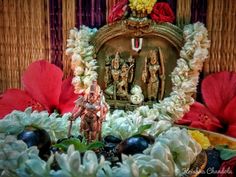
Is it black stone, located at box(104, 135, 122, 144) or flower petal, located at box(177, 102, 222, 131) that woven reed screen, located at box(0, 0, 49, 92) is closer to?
flower petal, located at box(177, 102, 222, 131)

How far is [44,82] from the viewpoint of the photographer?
5.02 ft

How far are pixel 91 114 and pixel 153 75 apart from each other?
53 cm

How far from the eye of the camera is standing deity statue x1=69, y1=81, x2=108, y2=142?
97 cm

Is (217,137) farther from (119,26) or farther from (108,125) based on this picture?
(119,26)

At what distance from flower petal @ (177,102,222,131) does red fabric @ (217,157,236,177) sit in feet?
1.30

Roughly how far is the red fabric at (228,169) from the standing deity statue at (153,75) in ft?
1.78

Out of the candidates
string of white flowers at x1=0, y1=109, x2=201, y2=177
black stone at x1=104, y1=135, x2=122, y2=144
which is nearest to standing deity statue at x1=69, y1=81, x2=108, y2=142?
black stone at x1=104, y1=135, x2=122, y2=144

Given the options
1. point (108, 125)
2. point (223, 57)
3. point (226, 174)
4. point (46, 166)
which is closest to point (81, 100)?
point (108, 125)

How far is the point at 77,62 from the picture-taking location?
1.49 meters

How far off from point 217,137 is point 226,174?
299mm

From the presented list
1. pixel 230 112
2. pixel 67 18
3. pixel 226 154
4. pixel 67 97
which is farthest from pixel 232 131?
pixel 67 18

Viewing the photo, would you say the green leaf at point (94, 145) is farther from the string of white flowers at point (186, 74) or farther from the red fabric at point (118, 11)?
the red fabric at point (118, 11)

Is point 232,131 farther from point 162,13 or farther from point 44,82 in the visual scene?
point 44,82

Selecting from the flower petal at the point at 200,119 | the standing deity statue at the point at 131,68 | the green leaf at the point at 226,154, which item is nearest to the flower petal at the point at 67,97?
the standing deity statue at the point at 131,68
